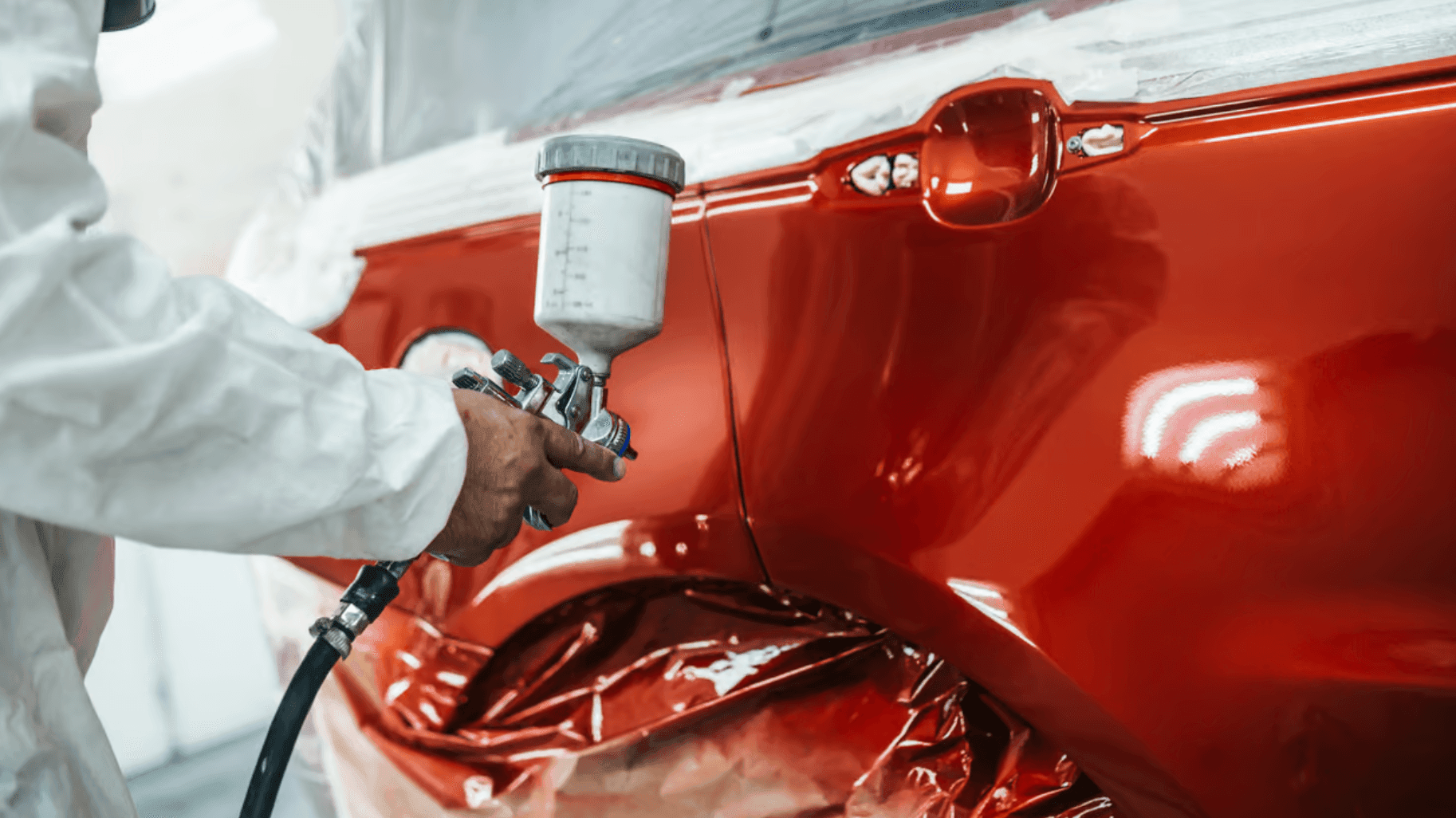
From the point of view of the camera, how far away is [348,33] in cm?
179

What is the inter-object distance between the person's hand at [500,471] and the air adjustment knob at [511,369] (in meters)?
0.04

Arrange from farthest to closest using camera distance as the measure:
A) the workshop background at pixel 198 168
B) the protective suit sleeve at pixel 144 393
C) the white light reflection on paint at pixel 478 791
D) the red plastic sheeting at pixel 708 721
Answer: the workshop background at pixel 198 168, the white light reflection on paint at pixel 478 791, the red plastic sheeting at pixel 708 721, the protective suit sleeve at pixel 144 393

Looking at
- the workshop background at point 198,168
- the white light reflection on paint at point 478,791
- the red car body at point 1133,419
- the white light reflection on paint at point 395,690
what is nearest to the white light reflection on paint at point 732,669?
the red car body at point 1133,419

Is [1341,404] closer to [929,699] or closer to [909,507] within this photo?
[909,507]

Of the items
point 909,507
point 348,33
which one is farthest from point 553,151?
point 348,33

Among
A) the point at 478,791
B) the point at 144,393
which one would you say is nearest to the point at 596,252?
the point at 144,393

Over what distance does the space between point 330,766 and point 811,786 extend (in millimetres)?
727

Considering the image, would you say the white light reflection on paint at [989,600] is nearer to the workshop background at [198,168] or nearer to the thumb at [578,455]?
the thumb at [578,455]

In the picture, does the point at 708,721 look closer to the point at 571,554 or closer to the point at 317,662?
the point at 571,554

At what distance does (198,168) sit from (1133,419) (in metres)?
4.17

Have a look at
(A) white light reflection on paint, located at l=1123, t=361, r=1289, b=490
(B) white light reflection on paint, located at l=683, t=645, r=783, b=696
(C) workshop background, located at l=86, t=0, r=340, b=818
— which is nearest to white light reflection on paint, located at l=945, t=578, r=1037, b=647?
(A) white light reflection on paint, located at l=1123, t=361, r=1289, b=490

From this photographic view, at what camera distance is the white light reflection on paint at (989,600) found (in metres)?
0.77

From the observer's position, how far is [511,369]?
834 mm

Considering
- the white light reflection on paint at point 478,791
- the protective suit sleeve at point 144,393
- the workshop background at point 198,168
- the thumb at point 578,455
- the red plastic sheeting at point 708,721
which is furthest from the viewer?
the workshop background at point 198,168
